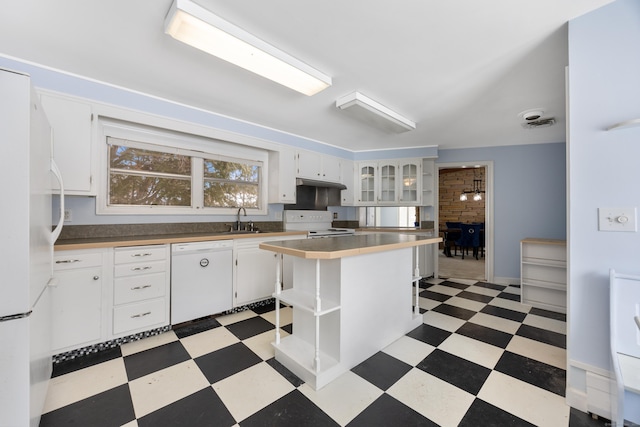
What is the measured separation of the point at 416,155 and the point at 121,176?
4208 mm

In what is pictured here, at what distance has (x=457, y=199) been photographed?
8.04 metres

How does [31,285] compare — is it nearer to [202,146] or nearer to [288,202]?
[202,146]

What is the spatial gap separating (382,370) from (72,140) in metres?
3.16

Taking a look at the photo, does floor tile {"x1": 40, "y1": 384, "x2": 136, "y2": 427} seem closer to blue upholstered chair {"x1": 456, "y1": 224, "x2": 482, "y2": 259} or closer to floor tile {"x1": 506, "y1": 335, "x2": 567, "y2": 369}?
floor tile {"x1": 506, "y1": 335, "x2": 567, "y2": 369}

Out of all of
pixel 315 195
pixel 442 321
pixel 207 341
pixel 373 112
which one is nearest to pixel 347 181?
pixel 315 195

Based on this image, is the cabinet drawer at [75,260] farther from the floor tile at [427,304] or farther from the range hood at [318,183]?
the floor tile at [427,304]

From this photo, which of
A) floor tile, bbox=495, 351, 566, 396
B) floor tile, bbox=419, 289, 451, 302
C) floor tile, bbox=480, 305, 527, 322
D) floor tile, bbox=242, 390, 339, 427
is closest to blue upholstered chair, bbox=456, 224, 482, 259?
floor tile, bbox=419, 289, 451, 302

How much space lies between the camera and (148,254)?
2332mm

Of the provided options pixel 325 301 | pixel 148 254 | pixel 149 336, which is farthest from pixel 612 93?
pixel 149 336

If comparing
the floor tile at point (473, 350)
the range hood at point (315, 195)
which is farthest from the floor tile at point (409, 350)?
the range hood at point (315, 195)

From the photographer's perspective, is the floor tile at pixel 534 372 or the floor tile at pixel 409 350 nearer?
the floor tile at pixel 534 372

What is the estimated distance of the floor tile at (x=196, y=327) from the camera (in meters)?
2.42

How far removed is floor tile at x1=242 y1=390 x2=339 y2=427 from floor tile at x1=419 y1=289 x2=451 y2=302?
98.8 inches

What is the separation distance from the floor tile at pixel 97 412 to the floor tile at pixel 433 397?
159 cm
